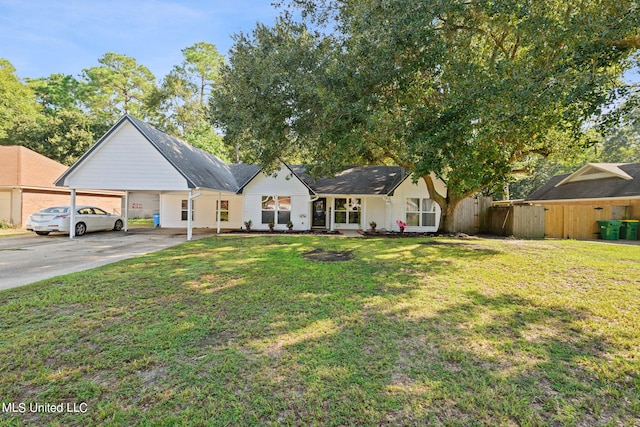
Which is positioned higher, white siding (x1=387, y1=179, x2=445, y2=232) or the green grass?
white siding (x1=387, y1=179, x2=445, y2=232)

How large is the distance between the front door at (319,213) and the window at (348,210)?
0.81 meters

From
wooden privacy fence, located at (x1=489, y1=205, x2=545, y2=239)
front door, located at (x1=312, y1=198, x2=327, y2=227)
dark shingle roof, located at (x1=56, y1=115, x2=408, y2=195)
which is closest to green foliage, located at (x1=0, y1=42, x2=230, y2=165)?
dark shingle roof, located at (x1=56, y1=115, x2=408, y2=195)

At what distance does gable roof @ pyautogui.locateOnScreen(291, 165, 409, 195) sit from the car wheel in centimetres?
1170

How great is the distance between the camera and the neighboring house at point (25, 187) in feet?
60.2

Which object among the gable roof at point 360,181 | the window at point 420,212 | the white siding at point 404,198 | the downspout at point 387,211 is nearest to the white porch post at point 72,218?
the gable roof at point 360,181

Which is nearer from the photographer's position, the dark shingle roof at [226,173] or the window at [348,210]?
the dark shingle roof at [226,173]

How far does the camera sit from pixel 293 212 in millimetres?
18656

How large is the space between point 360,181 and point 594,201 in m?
14.4

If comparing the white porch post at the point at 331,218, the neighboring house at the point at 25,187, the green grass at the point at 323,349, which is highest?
the neighboring house at the point at 25,187

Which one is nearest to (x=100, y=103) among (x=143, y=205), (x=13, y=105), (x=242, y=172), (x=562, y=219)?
(x=13, y=105)

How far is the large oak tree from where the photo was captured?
6.36 metres

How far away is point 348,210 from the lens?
20.6m

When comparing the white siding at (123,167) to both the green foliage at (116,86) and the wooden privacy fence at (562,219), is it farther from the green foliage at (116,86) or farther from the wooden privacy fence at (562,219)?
the green foliage at (116,86)

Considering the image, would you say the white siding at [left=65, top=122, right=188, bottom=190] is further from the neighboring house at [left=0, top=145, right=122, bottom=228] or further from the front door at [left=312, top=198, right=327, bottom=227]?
the front door at [left=312, top=198, right=327, bottom=227]
